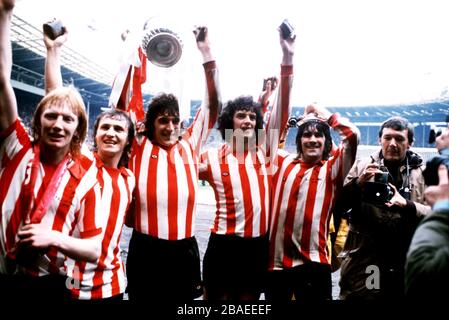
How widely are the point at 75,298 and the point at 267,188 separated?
1.29 metres

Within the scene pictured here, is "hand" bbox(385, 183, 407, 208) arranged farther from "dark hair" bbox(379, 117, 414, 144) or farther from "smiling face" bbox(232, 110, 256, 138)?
"smiling face" bbox(232, 110, 256, 138)

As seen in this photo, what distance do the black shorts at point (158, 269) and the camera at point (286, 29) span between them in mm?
1387

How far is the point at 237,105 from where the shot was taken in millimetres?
2365

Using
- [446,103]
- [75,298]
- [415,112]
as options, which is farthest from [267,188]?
[415,112]

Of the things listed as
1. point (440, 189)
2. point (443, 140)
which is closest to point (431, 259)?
point (440, 189)

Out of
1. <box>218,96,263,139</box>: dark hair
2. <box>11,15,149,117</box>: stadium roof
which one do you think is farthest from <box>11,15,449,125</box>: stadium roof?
<box>218,96,263,139</box>: dark hair

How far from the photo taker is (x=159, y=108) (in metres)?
2.11

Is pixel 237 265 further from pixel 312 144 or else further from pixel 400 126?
pixel 400 126

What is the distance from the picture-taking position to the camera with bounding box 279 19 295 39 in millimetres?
1958

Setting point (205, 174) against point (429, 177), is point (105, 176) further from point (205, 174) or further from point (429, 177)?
point (429, 177)

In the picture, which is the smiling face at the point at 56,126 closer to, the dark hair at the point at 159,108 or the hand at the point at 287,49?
the dark hair at the point at 159,108

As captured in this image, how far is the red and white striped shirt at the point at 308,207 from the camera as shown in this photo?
2096mm

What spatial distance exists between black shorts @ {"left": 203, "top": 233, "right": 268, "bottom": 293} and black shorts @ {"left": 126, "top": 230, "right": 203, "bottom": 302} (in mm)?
226

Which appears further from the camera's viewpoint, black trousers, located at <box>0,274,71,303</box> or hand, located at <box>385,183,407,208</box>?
hand, located at <box>385,183,407,208</box>
